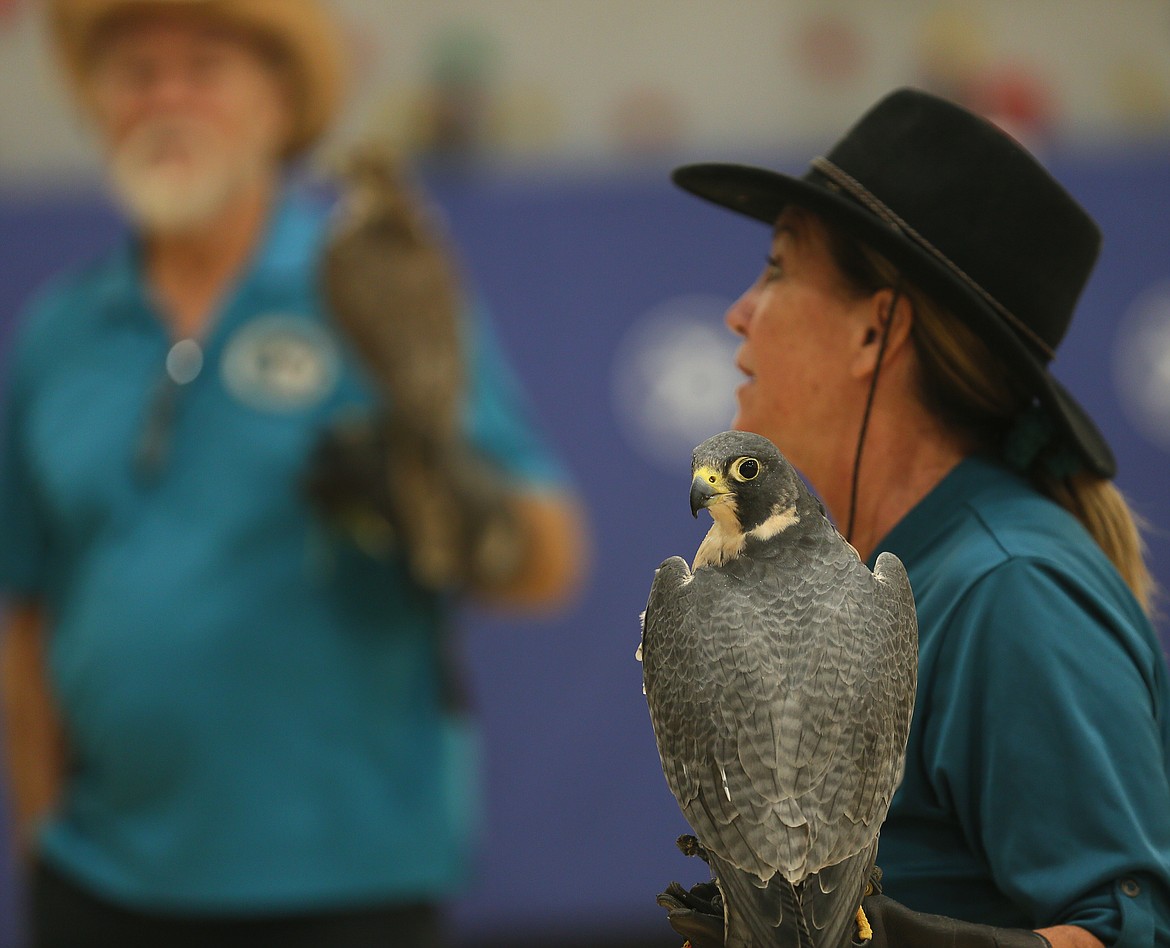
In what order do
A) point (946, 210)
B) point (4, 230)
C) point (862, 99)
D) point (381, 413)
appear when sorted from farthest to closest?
point (862, 99) → point (4, 230) → point (381, 413) → point (946, 210)

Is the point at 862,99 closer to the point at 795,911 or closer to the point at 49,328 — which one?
the point at 49,328

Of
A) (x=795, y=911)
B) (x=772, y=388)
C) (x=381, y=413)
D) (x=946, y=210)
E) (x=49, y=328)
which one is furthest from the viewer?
(x=49, y=328)

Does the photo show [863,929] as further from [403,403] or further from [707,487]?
[403,403]

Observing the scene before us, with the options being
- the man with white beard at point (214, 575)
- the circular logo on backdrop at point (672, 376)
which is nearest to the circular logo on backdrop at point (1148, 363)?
the circular logo on backdrop at point (672, 376)

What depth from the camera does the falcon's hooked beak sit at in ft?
2.45

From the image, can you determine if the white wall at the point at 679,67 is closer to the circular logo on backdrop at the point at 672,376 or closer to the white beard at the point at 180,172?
the circular logo on backdrop at the point at 672,376

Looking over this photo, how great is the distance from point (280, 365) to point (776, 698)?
1.88m

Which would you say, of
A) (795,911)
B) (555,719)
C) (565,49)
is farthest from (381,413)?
(565,49)

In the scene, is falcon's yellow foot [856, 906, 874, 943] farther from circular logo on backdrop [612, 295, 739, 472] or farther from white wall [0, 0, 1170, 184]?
white wall [0, 0, 1170, 184]

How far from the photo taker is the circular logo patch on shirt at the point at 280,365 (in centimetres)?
250

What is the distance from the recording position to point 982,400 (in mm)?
1086

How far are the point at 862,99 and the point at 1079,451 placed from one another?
4.20 m

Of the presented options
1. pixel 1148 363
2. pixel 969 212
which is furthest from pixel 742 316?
pixel 1148 363

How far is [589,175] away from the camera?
361cm
